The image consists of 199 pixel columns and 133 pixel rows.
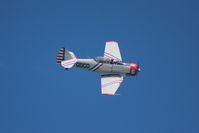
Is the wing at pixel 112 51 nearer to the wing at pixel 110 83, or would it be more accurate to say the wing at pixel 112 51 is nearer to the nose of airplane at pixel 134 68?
the nose of airplane at pixel 134 68

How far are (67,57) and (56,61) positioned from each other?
127 centimetres

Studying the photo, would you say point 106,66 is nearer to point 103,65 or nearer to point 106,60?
point 103,65

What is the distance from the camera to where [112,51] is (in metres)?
76.8

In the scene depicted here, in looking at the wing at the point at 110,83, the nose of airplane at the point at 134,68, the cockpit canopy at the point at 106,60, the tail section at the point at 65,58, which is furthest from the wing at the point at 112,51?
the tail section at the point at 65,58

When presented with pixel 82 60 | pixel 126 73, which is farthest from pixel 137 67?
pixel 82 60

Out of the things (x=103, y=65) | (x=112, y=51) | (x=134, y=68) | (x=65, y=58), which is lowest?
(x=134, y=68)

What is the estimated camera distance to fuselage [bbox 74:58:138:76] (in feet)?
247

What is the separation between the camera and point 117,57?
252 feet

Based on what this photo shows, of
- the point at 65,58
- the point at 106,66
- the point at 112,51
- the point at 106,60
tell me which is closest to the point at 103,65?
the point at 106,66

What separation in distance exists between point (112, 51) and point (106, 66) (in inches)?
88.6

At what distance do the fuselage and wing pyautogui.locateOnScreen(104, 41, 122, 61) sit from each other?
3.60 ft

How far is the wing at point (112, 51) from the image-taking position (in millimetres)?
76625

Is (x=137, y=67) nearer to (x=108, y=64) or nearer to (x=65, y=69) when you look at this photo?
(x=108, y=64)

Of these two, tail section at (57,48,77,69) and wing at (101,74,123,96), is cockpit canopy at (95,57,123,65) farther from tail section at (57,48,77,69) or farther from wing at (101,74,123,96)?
tail section at (57,48,77,69)
